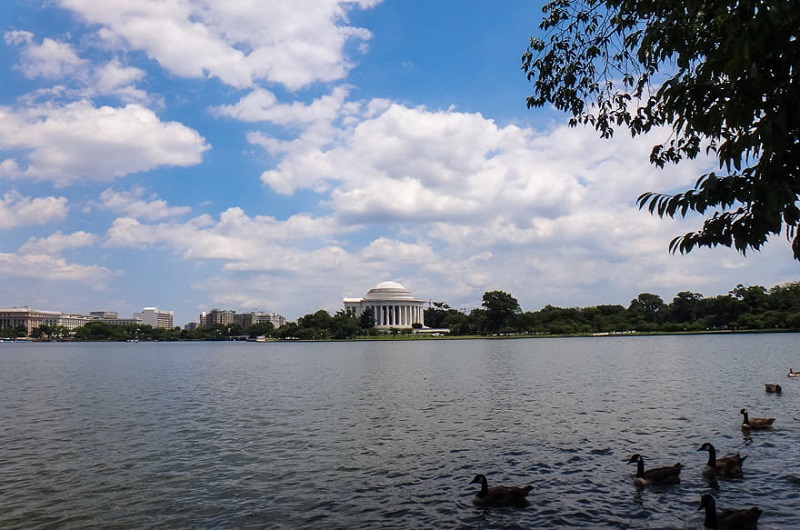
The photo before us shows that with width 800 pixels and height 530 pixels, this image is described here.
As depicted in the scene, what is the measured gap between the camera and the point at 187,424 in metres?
29.6

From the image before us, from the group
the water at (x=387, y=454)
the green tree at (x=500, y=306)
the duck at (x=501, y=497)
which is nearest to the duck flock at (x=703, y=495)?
the duck at (x=501, y=497)

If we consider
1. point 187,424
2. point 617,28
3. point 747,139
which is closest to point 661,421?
point 617,28

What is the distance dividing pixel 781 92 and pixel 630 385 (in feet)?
129

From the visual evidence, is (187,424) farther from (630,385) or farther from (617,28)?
(630,385)

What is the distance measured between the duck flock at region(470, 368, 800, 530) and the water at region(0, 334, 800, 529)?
1.01 feet

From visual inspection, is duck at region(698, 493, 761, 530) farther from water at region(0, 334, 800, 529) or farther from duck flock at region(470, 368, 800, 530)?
water at region(0, 334, 800, 529)

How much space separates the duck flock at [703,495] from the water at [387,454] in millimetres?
308

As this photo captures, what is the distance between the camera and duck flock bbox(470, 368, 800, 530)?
13.4 meters

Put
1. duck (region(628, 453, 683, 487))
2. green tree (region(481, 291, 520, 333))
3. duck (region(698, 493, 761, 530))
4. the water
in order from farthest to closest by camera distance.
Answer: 1. green tree (region(481, 291, 520, 333))
2. duck (region(628, 453, 683, 487))
3. the water
4. duck (region(698, 493, 761, 530))

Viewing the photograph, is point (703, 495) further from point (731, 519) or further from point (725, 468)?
point (725, 468)

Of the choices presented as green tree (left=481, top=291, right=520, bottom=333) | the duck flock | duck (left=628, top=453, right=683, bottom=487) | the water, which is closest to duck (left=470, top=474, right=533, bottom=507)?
the duck flock

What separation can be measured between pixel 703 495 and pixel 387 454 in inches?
427

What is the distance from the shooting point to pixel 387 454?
2186cm

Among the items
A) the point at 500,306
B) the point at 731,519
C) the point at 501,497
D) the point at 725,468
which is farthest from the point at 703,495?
the point at 500,306
